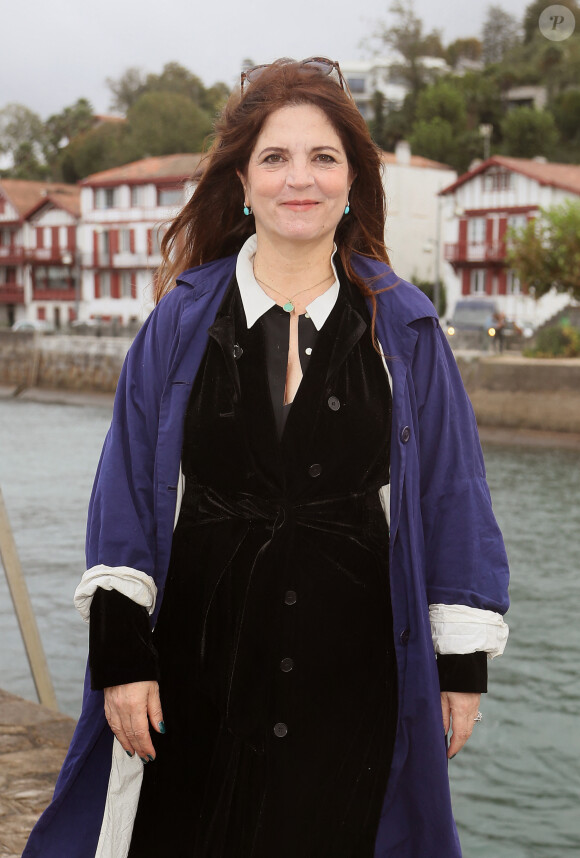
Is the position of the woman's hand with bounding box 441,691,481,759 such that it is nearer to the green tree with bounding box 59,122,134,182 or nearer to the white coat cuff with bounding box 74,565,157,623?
the white coat cuff with bounding box 74,565,157,623

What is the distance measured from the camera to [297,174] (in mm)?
2451

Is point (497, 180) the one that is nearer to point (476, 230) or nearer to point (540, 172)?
point (540, 172)

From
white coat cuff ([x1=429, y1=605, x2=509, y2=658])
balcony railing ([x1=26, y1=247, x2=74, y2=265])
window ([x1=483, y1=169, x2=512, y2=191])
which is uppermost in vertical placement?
window ([x1=483, y1=169, x2=512, y2=191])

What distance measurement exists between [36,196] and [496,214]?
2957 centimetres

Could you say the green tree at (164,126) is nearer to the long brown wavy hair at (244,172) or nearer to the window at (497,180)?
the window at (497,180)

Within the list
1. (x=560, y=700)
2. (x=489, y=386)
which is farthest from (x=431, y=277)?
(x=560, y=700)

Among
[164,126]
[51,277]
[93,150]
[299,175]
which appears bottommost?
[51,277]

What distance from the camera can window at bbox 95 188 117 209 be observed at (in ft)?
199

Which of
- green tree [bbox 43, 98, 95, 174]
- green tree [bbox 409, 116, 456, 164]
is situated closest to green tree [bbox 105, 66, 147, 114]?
green tree [bbox 43, 98, 95, 174]

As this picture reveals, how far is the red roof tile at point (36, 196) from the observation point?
63188mm

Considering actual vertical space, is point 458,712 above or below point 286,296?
below

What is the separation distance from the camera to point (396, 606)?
2346mm

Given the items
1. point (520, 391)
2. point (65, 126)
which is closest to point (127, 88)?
point (65, 126)

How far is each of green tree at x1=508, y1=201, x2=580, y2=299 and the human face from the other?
33.7 m
